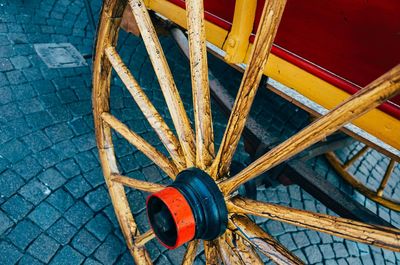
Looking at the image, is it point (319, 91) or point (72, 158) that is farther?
point (72, 158)

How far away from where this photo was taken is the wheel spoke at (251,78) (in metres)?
1.10

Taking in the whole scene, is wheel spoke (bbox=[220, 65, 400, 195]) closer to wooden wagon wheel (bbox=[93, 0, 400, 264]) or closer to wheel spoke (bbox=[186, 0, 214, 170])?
wooden wagon wheel (bbox=[93, 0, 400, 264])

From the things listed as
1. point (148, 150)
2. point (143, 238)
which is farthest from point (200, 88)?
point (143, 238)

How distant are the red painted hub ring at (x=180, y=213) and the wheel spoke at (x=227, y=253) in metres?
0.18

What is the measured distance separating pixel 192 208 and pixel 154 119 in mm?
488

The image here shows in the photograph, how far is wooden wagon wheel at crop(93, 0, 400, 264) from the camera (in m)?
1.07

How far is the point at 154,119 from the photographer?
5.25 feet

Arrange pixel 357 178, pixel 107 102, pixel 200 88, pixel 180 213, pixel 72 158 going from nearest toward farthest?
1. pixel 180 213
2. pixel 200 88
3. pixel 107 102
4. pixel 72 158
5. pixel 357 178

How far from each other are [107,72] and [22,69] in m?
1.66

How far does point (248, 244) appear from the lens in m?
1.40

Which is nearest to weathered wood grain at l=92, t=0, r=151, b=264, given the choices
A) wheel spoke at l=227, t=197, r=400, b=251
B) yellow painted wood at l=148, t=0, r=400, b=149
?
yellow painted wood at l=148, t=0, r=400, b=149

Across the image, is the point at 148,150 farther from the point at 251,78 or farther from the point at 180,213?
the point at 251,78

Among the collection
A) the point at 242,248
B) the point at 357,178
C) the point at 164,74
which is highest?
the point at 164,74

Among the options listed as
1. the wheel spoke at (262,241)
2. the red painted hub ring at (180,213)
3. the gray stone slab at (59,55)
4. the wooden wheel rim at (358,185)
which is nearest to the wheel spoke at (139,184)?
the red painted hub ring at (180,213)
